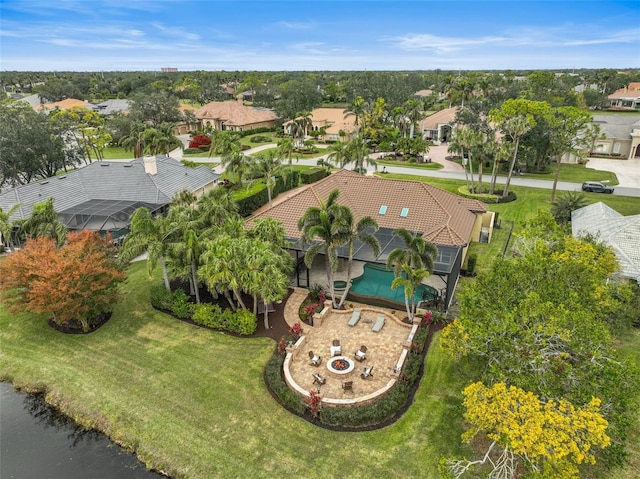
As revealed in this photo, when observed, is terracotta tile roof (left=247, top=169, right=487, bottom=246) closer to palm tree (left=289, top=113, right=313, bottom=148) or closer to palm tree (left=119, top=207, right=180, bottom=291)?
palm tree (left=119, top=207, right=180, bottom=291)

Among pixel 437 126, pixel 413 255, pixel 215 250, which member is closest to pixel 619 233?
pixel 413 255

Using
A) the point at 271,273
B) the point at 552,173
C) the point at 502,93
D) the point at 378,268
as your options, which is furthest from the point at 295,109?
the point at 271,273

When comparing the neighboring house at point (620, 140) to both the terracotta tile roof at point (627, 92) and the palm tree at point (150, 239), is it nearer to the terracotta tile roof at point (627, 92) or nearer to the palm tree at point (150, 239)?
the palm tree at point (150, 239)

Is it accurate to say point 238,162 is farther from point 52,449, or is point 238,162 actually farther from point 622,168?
point 622,168

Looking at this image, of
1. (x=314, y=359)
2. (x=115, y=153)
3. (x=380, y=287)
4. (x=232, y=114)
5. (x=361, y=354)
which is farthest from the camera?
(x=232, y=114)

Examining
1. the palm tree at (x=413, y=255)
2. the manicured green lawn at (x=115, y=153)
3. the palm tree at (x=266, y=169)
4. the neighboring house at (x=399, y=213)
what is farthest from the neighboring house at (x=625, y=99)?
the palm tree at (x=413, y=255)

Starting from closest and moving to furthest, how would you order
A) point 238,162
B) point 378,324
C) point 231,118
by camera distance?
point 378,324, point 238,162, point 231,118

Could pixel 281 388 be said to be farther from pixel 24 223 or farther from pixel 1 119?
pixel 1 119
